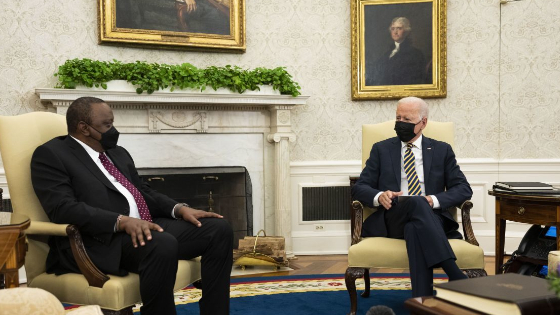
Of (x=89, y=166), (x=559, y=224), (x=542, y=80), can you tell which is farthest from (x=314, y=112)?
(x=89, y=166)

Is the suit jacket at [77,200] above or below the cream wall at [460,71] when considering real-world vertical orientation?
below

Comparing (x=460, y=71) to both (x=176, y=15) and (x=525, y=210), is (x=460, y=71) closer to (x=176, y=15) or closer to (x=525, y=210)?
(x=525, y=210)

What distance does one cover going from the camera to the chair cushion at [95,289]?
2.45 m

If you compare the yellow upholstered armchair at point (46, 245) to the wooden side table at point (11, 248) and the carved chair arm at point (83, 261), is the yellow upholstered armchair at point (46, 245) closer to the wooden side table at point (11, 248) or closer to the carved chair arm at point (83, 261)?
the carved chair arm at point (83, 261)

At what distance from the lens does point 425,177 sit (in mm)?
3742

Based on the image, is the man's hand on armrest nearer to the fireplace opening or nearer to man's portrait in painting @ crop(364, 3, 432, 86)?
the fireplace opening

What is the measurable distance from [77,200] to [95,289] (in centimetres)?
52

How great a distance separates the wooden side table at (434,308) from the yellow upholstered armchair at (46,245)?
135 cm

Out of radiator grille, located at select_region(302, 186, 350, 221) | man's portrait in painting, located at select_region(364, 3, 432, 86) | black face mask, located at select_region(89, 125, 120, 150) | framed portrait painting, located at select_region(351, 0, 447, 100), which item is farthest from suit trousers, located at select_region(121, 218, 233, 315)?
man's portrait in painting, located at select_region(364, 3, 432, 86)

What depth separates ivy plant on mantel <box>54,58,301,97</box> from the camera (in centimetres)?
472

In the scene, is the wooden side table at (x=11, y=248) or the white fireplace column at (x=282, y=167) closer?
the wooden side table at (x=11, y=248)

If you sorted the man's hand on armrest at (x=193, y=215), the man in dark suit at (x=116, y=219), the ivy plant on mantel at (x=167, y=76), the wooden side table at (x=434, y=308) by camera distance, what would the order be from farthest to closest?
the ivy plant on mantel at (x=167, y=76) < the man's hand on armrest at (x=193, y=215) < the man in dark suit at (x=116, y=219) < the wooden side table at (x=434, y=308)

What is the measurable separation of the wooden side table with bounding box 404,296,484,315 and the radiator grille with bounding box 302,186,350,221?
4126mm

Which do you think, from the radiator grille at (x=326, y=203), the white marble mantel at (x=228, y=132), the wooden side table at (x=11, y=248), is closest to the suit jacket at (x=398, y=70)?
the white marble mantel at (x=228, y=132)
